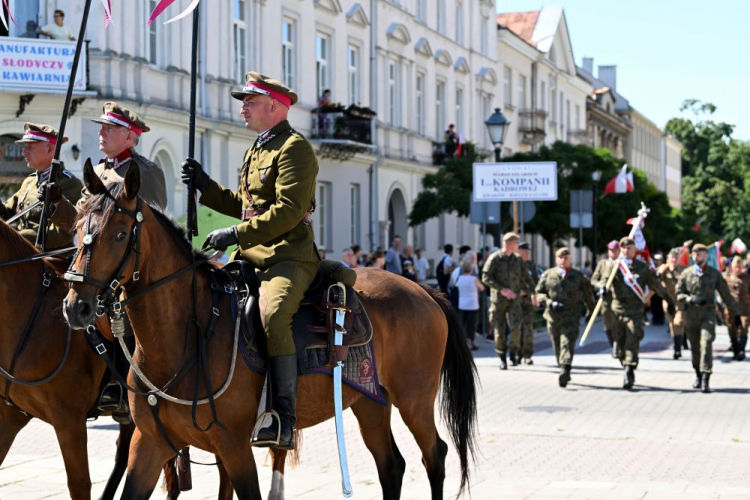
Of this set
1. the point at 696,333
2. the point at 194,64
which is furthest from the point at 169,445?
the point at 696,333

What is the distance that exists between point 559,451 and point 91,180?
6583mm

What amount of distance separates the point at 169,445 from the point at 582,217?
2731 centimetres

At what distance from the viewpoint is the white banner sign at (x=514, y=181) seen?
23.4 metres

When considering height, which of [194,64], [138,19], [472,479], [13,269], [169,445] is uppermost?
[138,19]

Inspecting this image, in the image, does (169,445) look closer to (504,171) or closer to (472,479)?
(472,479)

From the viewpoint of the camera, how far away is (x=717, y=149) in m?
96.7

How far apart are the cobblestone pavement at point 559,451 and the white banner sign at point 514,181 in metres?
6.64

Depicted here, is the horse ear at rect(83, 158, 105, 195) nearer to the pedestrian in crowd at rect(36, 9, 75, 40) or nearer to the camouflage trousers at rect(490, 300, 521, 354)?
the camouflage trousers at rect(490, 300, 521, 354)

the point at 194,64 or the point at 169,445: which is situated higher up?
the point at 194,64

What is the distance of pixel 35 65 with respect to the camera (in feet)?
72.2

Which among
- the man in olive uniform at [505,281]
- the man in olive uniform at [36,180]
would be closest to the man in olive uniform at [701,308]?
the man in olive uniform at [505,281]

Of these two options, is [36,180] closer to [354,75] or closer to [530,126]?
[354,75]

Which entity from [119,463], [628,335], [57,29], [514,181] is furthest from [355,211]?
[119,463]

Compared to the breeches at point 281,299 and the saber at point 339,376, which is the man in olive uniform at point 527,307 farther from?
the breeches at point 281,299
